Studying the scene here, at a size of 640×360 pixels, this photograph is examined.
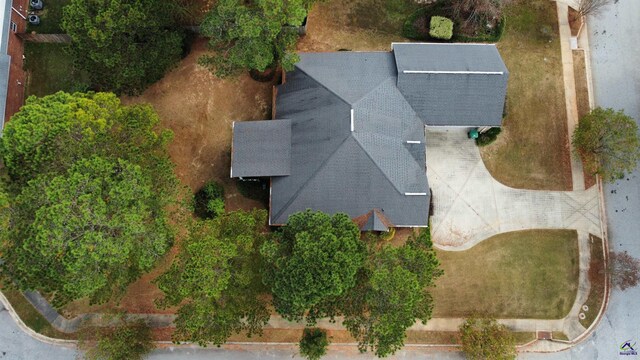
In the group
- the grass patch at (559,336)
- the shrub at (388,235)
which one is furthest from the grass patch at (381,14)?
the grass patch at (559,336)

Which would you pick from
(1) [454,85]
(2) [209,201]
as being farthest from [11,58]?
(1) [454,85]

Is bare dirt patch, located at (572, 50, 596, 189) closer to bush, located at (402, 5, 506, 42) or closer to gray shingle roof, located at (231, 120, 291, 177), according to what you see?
bush, located at (402, 5, 506, 42)

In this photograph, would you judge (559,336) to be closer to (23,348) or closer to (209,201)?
(209,201)

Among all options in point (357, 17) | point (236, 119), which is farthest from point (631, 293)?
point (236, 119)

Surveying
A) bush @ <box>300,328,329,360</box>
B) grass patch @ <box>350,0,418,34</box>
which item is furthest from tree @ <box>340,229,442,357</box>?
grass patch @ <box>350,0,418,34</box>

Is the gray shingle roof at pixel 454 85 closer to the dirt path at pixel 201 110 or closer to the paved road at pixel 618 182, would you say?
the paved road at pixel 618 182

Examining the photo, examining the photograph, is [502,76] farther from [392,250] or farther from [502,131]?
[392,250]
